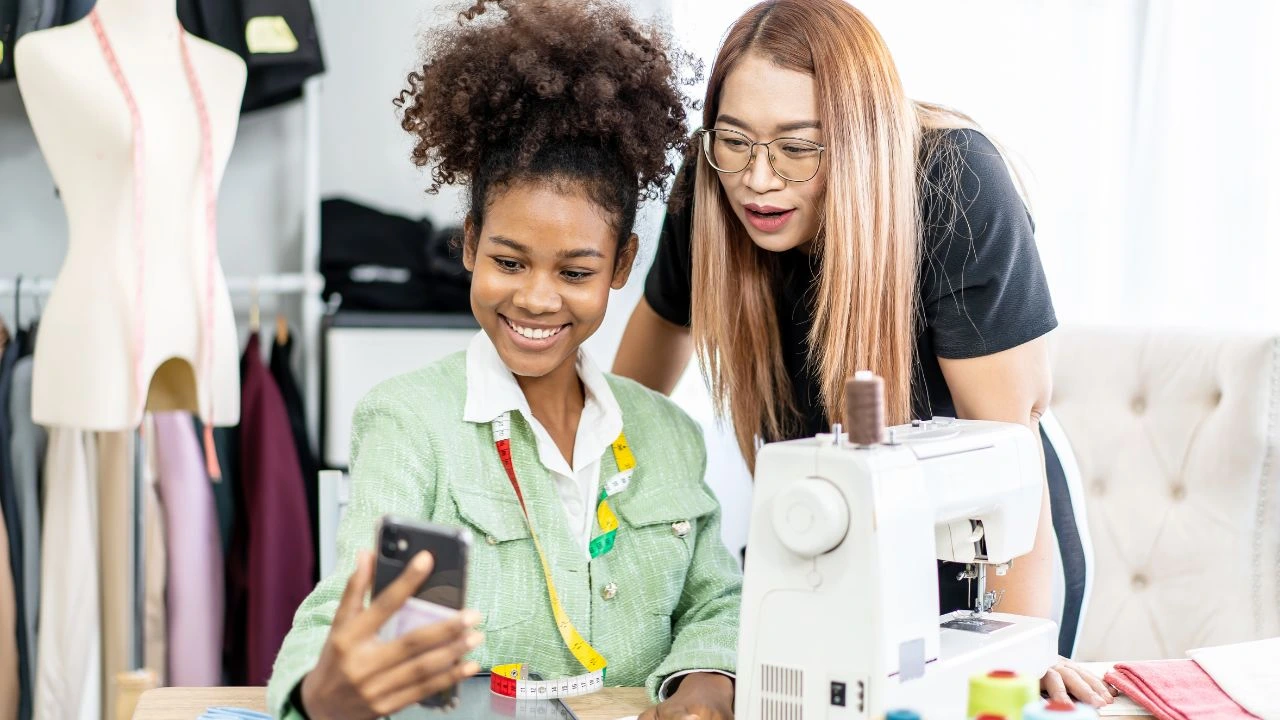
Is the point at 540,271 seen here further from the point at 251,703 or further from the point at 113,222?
the point at 113,222

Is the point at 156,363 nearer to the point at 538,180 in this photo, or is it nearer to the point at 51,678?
the point at 51,678

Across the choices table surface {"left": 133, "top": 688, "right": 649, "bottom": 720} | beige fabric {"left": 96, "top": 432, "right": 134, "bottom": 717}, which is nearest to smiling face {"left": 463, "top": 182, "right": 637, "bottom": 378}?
table surface {"left": 133, "top": 688, "right": 649, "bottom": 720}

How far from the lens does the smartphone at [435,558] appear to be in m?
0.87

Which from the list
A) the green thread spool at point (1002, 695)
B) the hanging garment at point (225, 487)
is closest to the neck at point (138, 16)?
the hanging garment at point (225, 487)

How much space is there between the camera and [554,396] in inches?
58.9

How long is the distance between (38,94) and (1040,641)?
5.92ft

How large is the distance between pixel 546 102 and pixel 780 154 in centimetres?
28

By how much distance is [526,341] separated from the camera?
54.2 inches

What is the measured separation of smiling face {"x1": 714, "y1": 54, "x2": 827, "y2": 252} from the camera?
1.41 meters

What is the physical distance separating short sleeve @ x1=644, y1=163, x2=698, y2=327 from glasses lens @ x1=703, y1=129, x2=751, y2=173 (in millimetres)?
183

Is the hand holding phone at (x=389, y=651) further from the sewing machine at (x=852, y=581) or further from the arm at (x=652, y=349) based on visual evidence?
the arm at (x=652, y=349)

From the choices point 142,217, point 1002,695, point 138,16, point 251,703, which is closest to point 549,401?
point 251,703

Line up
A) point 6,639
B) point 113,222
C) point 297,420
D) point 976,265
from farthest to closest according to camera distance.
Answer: point 297,420 → point 6,639 → point 113,222 → point 976,265

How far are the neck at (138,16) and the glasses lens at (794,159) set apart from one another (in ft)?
4.20
